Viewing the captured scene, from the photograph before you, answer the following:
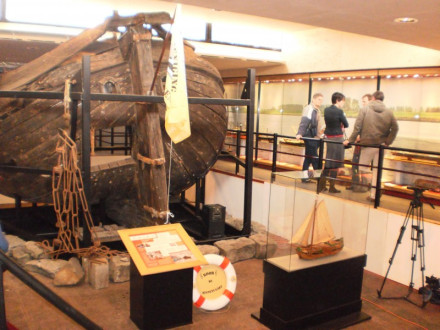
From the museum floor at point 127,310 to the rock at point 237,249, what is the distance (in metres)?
0.56

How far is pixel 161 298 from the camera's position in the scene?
3.62 metres

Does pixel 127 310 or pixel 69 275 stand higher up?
pixel 69 275

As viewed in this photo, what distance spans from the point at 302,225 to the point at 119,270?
190cm

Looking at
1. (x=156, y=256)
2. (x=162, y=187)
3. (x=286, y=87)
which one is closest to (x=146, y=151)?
(x=162, y=187)

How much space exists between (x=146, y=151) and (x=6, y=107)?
5.54 feet

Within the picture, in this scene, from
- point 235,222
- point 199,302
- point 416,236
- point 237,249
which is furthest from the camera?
point 235,222

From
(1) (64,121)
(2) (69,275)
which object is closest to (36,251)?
(2) (69,275)

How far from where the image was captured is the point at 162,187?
16.0 feet

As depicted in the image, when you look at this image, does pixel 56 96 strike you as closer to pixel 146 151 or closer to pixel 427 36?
pixel 146 151

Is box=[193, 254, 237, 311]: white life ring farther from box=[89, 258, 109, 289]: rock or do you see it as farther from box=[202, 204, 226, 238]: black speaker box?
box=[202, 204, 226, 238]: black speaker box

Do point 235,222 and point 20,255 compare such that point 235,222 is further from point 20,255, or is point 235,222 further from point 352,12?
point 352,12

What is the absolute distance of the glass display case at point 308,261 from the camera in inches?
148

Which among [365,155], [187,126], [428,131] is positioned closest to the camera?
[187,126]

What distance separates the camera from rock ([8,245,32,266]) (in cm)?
479
